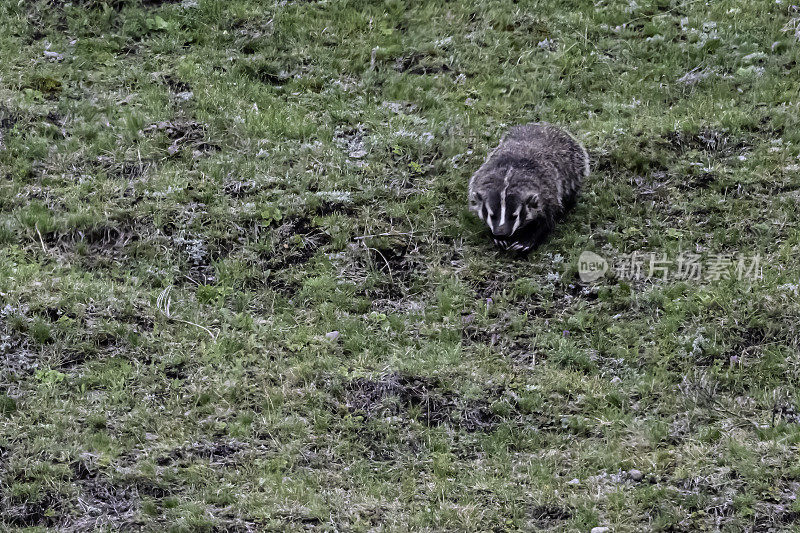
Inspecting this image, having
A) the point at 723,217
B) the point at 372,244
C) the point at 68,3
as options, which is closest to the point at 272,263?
the point at 372,244

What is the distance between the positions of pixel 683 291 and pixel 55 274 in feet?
17.9

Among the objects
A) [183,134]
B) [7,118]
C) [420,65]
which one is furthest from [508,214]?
[7,118]

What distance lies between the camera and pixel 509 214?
24.1 ft

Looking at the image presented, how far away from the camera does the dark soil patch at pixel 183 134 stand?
8820 millimetres

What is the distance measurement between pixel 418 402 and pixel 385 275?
1.63 metres

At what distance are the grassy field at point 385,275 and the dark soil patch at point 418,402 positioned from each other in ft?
0.08

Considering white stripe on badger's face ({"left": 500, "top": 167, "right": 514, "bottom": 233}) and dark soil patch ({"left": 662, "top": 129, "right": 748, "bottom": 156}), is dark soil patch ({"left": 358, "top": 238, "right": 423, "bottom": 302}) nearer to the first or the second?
white stripe on badger's face ({"left": 500, "top": 167, "right": 514, "bottom": 233})

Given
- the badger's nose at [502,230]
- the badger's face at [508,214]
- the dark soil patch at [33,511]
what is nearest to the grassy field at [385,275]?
the dark soil patch at [33,511]

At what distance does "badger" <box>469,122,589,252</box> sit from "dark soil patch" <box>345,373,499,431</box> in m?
1.76

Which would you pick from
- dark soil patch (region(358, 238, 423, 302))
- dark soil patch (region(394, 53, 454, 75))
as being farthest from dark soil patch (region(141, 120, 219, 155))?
dark soil patch (region(394, 53, 454, 75))

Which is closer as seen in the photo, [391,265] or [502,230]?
[502,230]

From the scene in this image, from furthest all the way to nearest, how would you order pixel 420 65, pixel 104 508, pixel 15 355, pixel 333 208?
pixel 420 65 < pixel 333 208 < pixel 15 355 < pixel 104 508

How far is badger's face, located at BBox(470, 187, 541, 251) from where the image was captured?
289 inches

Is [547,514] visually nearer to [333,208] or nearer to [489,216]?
[489,216]
